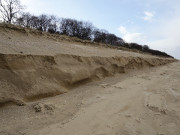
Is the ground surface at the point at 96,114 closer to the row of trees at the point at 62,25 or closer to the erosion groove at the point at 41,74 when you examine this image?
the erosion groove at the point at 41,74

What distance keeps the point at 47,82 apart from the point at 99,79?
5.00 feet

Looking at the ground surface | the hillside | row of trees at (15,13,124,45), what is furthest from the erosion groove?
row of trees at (15,13,124,45)

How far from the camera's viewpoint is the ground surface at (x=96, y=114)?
6.17 feet

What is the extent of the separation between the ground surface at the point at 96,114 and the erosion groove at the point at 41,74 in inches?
6.8

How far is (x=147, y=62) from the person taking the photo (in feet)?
20.8

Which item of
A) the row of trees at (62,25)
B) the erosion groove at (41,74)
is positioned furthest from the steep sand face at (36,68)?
the row of trees at (62,25)

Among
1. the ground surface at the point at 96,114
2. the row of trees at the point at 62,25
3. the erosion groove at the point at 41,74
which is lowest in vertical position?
the ground surface at the point at 96,114

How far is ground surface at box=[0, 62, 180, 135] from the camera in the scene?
188 cm

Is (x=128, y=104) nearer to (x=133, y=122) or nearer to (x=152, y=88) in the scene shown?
(x=133, y=122)

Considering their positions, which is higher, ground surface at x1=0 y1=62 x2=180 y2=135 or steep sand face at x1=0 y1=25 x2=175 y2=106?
steep sand face at x1=0 y1=25 x2=175 y2=106

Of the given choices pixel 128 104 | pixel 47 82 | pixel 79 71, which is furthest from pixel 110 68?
pixel 47 82

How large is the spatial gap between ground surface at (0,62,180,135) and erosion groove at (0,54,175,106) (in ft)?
0.56

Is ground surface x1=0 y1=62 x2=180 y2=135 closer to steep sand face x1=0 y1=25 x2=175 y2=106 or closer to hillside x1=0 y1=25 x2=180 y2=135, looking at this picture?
hillside x1=0 y1=25 x2=180 y2=135

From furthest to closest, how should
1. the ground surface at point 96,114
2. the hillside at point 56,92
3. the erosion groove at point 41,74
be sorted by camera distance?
the erosion groove at point 41,74 → the hillside at point 56,92 → the ground surface at point 96,114
